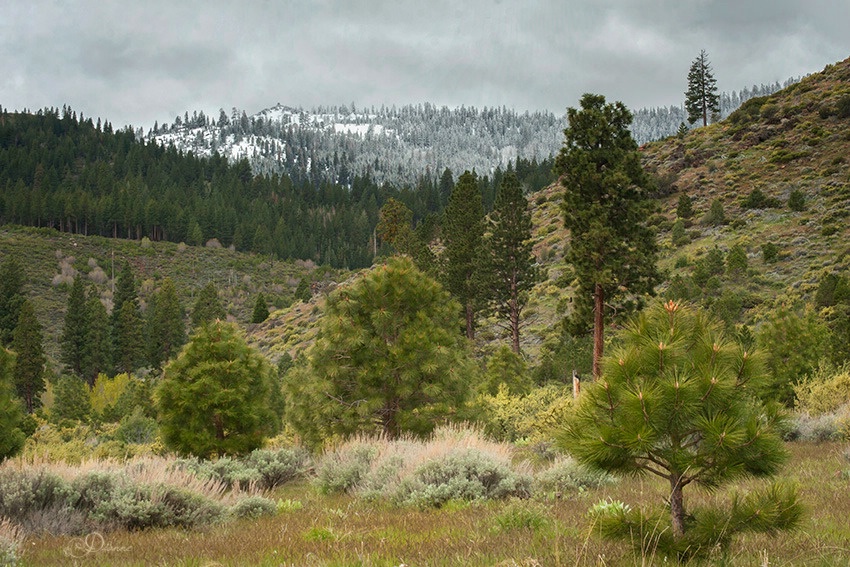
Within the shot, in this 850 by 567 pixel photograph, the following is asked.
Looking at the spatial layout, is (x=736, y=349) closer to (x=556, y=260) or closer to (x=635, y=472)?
(x=635, y=472)

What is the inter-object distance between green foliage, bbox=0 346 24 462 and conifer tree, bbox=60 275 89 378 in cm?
5427

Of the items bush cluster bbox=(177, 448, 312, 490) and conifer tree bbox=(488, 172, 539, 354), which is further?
conifer tree bbox=(488, 172, 539, 354)

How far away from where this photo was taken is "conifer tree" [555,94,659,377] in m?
23.4

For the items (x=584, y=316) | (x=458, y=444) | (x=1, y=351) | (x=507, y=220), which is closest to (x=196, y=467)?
(x=458, y=444)

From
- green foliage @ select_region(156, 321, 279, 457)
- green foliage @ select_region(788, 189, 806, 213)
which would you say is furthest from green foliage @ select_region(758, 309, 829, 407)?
green foliage @ select_region(788, 189, 806, 213)

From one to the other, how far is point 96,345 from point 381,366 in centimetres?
6158

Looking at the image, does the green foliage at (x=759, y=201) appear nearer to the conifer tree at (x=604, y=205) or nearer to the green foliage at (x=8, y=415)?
the conifer tree at (x=604, y=205)

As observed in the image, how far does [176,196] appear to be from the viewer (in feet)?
409

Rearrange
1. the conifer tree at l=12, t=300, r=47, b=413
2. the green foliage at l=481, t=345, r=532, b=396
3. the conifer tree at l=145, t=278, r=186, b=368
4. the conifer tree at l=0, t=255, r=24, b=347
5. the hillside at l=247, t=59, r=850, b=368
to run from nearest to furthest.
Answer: the green foliage at l=481, t=345, r=532, b=396 → the hillside at l=247, t=59, r=850, b=368 → the conifer tree at l=12, t=300, r=47, b=413 → the conifer tree at l=0, t=255, r=24, b=347 → the conifer tree at l=145, t=278, r=186, b=368

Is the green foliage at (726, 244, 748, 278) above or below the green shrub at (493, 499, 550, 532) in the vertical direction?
above

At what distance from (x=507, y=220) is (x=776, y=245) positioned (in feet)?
64.0

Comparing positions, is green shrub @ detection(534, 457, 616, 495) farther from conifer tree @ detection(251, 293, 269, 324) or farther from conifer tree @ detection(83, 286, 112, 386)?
conifer tree @ detection(251, 293, 269, 324)

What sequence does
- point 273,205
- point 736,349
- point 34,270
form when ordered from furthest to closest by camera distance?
point 273,205, point 34,270, point 736,349

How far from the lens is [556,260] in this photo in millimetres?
53375
